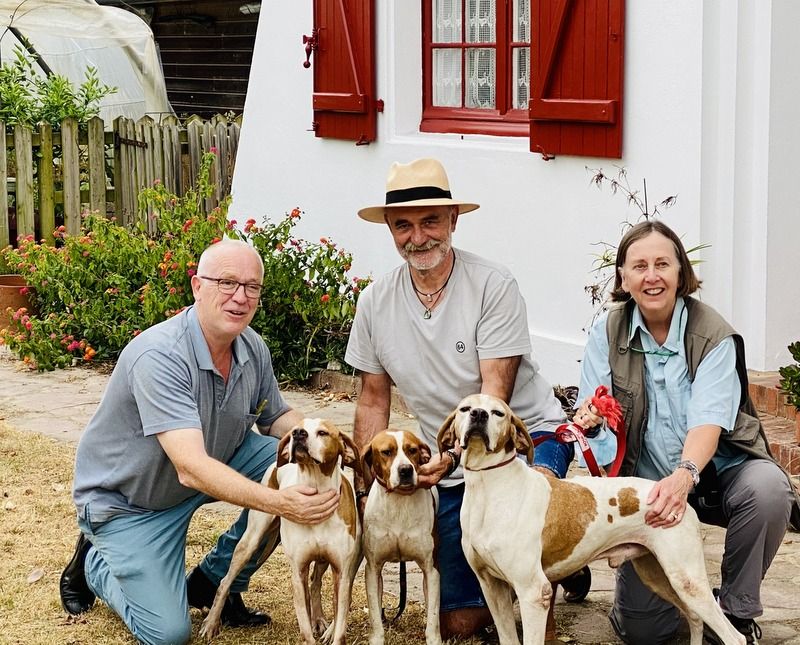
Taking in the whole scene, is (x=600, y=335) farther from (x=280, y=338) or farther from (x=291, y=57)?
(x=291, y=57)

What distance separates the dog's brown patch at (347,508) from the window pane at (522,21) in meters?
4.32

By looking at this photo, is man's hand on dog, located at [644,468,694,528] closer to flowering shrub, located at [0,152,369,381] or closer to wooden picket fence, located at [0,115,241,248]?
flowering shrub, located at [0,152,369,381]

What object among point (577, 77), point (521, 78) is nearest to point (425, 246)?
point (577, 77)

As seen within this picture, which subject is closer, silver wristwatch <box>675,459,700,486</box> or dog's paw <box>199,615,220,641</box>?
silver wristwatch <box>675,459,700,486</box>

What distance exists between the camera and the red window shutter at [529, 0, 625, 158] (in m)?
6.88

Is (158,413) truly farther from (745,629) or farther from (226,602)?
(745,629)

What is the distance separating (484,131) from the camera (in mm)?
8133

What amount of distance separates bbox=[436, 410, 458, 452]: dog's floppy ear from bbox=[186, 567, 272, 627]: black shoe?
1.21m

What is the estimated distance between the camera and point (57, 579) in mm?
5234

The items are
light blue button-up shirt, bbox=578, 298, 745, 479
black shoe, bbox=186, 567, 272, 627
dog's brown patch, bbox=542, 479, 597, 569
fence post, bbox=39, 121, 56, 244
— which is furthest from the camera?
fence post, bbox=39, 121, 56, 244

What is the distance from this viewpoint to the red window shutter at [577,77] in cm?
688

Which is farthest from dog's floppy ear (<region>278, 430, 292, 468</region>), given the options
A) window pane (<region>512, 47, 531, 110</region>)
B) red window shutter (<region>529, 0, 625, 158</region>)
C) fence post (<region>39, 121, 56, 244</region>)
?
fence post (<region>39, 121, 56, 244</region>)

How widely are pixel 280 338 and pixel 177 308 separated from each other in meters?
0.77

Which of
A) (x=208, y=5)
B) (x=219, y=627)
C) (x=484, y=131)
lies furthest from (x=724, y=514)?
(x=208, y=5)
